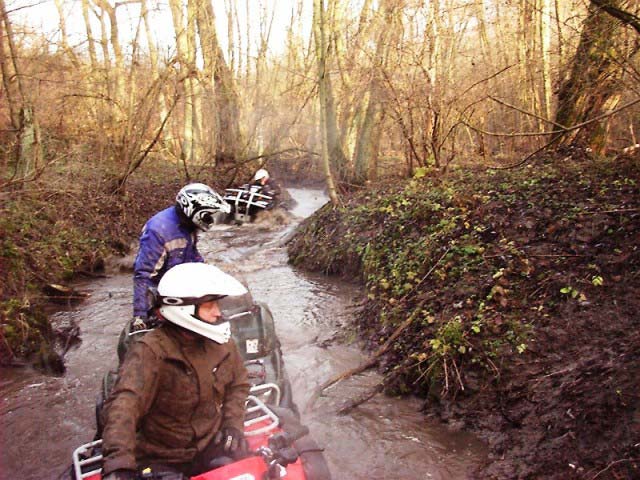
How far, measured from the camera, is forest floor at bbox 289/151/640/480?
4246 millimetres

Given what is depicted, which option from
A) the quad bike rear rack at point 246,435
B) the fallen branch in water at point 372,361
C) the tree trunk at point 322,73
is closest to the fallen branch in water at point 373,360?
the fallen branch in water at point 372,361

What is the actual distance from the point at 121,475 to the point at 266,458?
2.55 ft

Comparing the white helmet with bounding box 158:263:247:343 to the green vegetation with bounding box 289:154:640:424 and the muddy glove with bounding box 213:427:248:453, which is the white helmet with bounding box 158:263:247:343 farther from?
the green vegetation with bounding box 289:154:640:424

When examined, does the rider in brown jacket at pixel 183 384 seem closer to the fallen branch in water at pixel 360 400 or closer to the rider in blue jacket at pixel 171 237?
the rider in blue jacket at pixel 171 237

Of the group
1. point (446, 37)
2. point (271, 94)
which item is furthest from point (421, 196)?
point (271, 94)

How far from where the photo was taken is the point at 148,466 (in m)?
3.05

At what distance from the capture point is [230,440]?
10.4 feet

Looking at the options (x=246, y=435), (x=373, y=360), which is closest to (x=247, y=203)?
(x=373, y=360)

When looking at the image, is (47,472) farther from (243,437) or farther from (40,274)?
(40,274)

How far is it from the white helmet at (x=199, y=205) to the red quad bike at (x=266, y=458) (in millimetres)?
1924

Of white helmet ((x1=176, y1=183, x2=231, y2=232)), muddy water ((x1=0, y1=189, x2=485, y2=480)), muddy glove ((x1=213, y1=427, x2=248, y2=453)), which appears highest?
white helmet ((x1=176, y1=183, x2=231, y2=232))

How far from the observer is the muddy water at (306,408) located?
16.2ft

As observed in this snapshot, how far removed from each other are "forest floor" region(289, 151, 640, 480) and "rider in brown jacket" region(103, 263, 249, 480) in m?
2.51

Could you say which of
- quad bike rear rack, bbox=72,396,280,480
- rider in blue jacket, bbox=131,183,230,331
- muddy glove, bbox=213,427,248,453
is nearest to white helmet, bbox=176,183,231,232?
rider in blue jacket, bbox=131,183,230,331
